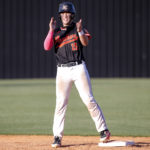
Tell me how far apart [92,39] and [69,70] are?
1609 cm

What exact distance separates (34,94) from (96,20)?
9.14m

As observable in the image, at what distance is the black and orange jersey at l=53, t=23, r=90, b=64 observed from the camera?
5.05 meters

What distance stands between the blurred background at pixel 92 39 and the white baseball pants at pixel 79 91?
15798 millimetres

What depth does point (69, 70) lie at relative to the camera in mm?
5027

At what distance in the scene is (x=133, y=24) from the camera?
21.2 metres

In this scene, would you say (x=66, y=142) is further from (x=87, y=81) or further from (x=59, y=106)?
(x=87, y=81)

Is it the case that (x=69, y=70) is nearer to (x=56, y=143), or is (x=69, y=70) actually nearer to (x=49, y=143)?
(x=56, y=143)

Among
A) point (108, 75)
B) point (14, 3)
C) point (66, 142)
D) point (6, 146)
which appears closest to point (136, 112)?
point (66, 142)

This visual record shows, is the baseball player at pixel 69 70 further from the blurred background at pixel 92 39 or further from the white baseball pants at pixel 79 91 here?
the blurred background at pixel 92 39

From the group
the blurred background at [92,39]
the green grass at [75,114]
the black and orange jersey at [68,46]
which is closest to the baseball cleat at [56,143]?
the black and orange jersey at [68,46]

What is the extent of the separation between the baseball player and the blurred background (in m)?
15.8

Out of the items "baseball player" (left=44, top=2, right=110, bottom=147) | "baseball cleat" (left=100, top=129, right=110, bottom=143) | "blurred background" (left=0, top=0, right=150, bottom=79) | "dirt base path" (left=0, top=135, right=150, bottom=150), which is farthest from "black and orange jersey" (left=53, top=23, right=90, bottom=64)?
"blurred background" (left=0, top=0, right=150, bottom=79)

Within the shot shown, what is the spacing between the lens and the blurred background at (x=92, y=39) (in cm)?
2097

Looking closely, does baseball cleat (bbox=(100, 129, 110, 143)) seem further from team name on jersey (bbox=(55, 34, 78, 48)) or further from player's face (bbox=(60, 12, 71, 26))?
player's face (bbox=(60, 12, 71, 26))
